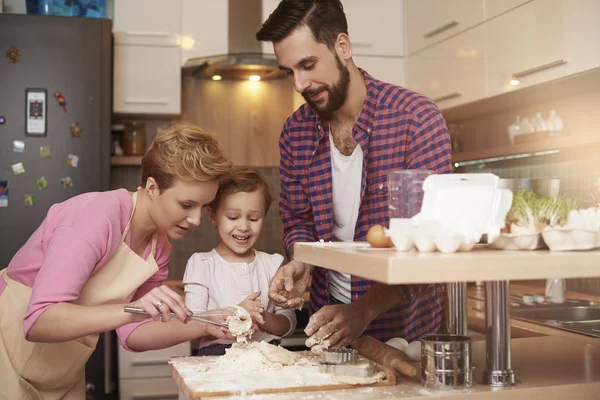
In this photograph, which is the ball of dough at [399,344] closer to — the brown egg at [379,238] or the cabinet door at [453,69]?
the brown egg at [379,238]

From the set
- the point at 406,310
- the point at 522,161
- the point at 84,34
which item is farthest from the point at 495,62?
the point at 84,34

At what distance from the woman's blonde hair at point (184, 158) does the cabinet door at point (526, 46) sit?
1.31m

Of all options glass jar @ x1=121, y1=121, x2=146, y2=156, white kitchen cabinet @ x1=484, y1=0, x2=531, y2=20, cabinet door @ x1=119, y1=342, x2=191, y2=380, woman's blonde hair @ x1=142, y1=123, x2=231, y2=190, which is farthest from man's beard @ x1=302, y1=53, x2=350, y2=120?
glass jar @ x1=121, y1=121, x2=146, y2=156

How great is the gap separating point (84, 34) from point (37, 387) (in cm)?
179

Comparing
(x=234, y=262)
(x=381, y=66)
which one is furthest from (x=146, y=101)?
(x=234, y=262)

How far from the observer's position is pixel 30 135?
300cm

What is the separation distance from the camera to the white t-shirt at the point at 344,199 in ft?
6.11

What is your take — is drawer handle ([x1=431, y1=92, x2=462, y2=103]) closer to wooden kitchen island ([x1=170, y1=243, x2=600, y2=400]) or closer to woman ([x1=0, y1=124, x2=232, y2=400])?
woman ([x1=0, y1=124, x2=232, y2=400])

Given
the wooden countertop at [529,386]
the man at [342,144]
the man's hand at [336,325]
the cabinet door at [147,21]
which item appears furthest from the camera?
the cabinet door at [147,21]

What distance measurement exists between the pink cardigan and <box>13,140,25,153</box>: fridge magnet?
1.41 meters

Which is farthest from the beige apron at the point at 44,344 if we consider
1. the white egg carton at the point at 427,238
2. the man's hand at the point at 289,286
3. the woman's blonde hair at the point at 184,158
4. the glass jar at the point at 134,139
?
the glass jar at the point at 134,139

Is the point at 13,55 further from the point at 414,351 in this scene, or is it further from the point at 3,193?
the point at 414,351

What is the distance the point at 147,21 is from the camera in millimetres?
3322

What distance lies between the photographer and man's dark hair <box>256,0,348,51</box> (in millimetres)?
1764
